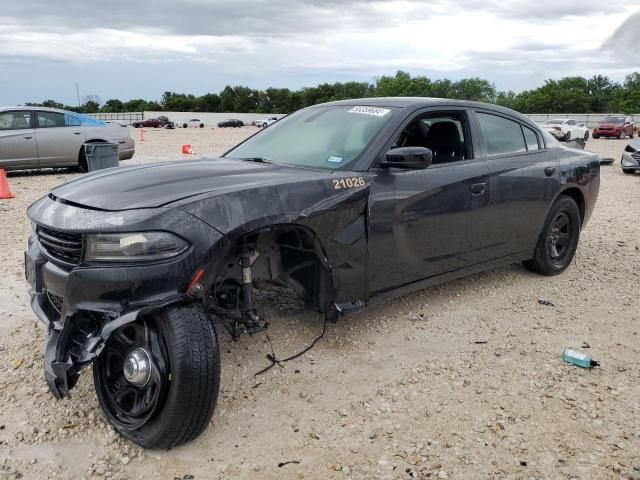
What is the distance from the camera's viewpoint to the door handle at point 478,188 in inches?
171

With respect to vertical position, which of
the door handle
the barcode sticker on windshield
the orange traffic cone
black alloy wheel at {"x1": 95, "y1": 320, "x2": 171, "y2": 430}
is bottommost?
the orange traffic cone

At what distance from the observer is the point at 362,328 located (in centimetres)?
421

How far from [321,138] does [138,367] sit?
6.79 ft

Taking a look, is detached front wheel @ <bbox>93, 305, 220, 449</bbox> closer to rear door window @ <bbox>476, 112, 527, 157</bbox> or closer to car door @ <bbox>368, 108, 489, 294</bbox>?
car door @ <bbox>368, 108, 489, 294</bbox>

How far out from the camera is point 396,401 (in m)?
3.25

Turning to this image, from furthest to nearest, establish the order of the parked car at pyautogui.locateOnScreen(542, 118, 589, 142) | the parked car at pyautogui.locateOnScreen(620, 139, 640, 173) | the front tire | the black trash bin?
the parked car at pyautogui.locateOnScreen(542, 118, 589, 142) → the parked car at pyautogui.locateOnScreen(620, 139, 640, 173) → the black trash bin → the front tire

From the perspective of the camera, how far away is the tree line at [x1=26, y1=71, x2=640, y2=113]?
2963 inches

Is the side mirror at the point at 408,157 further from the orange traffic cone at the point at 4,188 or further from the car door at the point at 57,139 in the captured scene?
the car door at the point at 57,139

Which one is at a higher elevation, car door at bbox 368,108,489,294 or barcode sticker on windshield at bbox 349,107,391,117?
barcode sticker on windshield at bbox 349,107,391,117

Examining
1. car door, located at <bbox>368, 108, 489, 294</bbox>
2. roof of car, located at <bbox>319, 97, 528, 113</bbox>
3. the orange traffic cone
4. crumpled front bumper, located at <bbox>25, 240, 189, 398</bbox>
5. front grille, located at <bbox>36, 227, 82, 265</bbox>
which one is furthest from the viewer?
the orange traffic cone

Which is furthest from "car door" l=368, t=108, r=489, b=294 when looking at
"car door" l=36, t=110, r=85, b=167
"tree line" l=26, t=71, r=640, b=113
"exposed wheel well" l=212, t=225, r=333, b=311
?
"tree line" l=26, t=71, r=640, b=113

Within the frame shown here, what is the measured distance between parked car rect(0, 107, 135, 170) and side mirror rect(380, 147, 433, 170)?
1002 centimetres

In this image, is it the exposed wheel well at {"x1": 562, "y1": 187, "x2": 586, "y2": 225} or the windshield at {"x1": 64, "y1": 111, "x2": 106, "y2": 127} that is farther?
the windshield at {"x1": 64, "y1": 111, "x2": 106, "y2": 127}

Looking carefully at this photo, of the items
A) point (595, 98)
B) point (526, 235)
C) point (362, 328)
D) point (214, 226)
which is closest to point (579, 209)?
point (526, 235)
